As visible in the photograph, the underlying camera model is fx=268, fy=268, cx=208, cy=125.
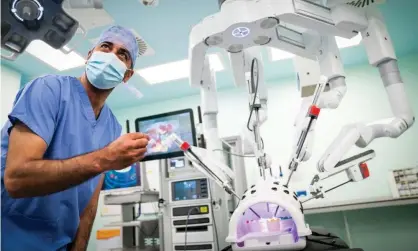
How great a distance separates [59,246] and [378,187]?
377 cm

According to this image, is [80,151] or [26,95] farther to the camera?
[80,151]

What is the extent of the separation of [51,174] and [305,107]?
1.50 meters

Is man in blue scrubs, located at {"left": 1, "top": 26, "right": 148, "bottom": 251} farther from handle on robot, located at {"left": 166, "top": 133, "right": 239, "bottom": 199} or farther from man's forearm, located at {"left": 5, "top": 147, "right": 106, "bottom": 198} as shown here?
handle on robot, located at {"left": 166, "top": 133, "right": 239, "bottom": 199}

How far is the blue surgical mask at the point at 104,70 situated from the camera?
1.20 meters

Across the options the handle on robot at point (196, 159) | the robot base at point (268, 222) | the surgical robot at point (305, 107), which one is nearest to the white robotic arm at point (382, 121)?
the surgical robot at point (305, 107)

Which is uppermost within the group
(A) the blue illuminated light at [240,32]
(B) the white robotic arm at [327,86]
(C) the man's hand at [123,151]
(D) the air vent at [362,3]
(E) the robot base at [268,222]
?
(D) the air vent at [362,3]

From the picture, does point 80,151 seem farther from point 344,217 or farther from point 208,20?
point 344,217

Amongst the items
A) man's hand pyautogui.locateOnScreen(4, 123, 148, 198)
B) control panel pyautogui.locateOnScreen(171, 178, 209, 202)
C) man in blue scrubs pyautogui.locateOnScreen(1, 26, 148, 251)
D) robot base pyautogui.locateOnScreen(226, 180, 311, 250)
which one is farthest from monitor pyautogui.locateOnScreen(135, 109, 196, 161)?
man's hand pyautogui.locateOnScreen(4, 123, 148, 198)

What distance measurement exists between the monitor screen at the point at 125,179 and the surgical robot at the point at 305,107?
1.36m

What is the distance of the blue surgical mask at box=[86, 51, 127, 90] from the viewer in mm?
1196

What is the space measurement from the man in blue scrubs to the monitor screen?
1469mm

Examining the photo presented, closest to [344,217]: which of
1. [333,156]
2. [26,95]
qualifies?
[333,156]

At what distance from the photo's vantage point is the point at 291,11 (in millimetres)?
1289

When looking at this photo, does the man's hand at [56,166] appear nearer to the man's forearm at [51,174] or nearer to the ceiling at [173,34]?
the man's forearm at [51,174]
